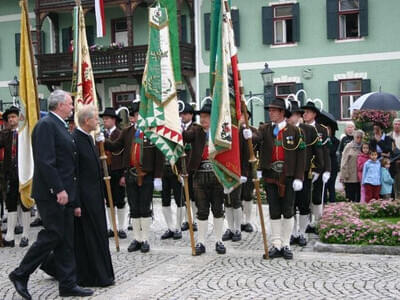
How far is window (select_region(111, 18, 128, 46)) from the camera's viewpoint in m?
27.9

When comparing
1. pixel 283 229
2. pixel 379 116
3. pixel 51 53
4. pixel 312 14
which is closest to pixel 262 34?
pixel 312 14

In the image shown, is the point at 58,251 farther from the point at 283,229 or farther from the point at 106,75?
the point at 106,75

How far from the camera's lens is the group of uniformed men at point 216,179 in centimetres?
848

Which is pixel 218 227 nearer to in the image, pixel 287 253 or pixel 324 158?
pixel 287 253

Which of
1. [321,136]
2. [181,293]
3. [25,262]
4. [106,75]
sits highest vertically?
[106,75]

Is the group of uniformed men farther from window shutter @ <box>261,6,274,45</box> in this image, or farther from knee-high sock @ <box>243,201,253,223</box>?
window shutter @ <box>261,6,274,45</box>

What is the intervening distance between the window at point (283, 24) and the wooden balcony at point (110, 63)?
3.62 m

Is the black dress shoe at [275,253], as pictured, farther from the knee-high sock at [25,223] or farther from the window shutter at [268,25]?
the window shutter at [268,25]

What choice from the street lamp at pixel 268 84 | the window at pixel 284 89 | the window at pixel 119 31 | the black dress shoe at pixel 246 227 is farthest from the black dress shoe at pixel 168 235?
the window at pixel 119 31

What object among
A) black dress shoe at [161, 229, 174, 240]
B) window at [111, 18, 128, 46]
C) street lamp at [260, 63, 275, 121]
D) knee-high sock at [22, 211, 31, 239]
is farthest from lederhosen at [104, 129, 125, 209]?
window at [111, 18, 128, 46]

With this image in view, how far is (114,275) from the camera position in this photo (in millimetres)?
7270

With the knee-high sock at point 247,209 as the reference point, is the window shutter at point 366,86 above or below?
above

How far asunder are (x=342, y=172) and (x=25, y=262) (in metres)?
7.45

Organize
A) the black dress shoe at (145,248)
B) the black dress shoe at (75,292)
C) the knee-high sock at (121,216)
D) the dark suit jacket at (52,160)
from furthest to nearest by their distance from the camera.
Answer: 1. the knee-high sock at (121,216)
2. the black dress shoe at (145,248)
3. the black dress shoe at (75,292)
4. the dark suit jacket at (52,160)
